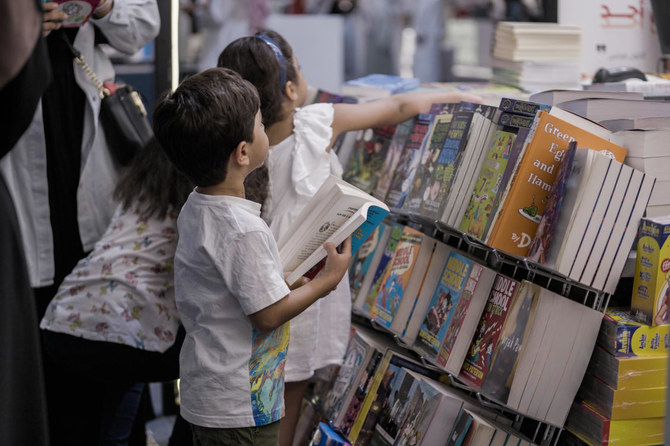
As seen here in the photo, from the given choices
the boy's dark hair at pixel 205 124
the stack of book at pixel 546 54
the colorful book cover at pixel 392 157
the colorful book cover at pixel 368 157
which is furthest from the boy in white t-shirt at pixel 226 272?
the stack of book at pixel 546 54

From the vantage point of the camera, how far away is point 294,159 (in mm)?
2260

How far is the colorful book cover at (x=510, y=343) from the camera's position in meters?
1.95

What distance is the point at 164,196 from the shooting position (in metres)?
2.36

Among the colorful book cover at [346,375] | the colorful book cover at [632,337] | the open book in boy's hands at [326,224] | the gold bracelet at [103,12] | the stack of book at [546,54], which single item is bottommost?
the colorful book cover at [346,375]

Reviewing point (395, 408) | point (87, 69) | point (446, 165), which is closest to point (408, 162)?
point (446, 165)

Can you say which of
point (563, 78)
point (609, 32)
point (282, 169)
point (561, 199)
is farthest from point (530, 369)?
point (609, 32)

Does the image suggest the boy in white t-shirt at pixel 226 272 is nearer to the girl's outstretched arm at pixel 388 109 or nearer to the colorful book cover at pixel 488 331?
the colorful book cover at pixel 488 331

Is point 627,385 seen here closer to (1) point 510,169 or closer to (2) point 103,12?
(1) point 510,169

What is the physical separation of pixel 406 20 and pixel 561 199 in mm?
7555

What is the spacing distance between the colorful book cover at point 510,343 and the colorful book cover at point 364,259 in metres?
0.68

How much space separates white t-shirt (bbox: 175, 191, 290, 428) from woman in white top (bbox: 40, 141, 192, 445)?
53 centimetres

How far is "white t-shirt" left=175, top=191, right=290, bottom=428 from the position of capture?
1724mm

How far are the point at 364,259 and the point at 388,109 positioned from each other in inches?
20.1

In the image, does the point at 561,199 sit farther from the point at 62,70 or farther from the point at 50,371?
the point at 50,371
